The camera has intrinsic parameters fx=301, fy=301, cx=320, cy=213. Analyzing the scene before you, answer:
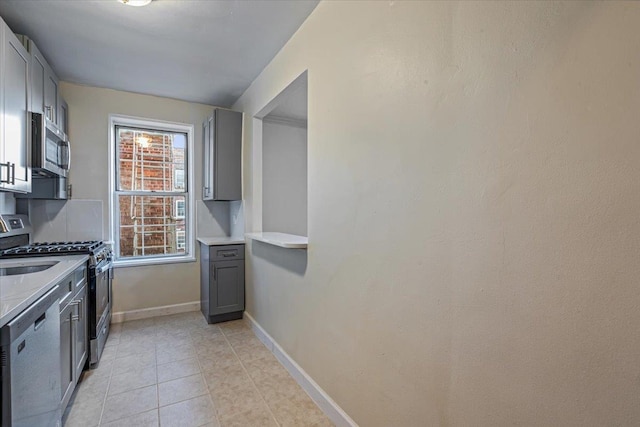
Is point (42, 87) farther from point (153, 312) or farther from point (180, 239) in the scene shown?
point (153, 312)

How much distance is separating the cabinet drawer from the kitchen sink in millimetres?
1384

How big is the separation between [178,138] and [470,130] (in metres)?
3.69

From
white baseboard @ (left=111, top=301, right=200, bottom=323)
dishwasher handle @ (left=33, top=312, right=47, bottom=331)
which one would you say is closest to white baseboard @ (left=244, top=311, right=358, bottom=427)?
white baseboard @ (left=111, top=301, right=200, bottom=323)

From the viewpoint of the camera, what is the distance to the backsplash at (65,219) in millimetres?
3020

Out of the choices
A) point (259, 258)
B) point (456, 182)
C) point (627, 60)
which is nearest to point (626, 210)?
point (627, 60)

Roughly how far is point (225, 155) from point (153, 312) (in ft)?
6.69

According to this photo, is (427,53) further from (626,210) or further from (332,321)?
(332,321)

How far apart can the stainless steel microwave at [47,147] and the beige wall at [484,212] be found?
7.04ft

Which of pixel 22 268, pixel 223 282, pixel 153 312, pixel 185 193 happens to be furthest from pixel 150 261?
pixel 22 268

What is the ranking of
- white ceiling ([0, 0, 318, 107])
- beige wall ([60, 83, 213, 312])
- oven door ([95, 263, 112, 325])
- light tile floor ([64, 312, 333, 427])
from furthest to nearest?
beige wall ([60, 83, 213, 312]) → oven door ([95, 263, 112, 325]) → white ceiling ([0, 0, 318, 107]) → light tile floor ([64, 312, 333, 427])

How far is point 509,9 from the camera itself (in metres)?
0.92

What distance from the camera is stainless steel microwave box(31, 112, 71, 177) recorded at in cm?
219

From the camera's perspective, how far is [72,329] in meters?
1.92

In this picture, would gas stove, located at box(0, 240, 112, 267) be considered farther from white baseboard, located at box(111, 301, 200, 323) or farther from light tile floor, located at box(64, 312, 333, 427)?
white baseboard, located at box(111, 301, 200, 323)
